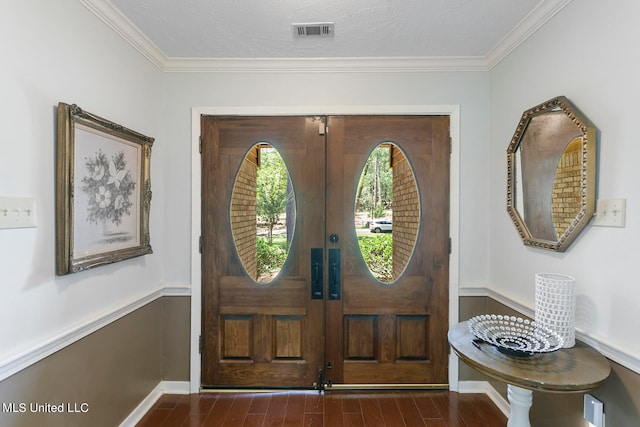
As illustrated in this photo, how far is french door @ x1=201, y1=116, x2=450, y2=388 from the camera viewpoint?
2.42m

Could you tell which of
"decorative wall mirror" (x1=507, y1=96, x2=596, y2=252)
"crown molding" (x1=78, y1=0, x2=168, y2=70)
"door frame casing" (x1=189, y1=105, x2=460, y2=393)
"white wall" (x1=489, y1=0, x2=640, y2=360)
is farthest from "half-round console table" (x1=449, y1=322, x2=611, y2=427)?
"crown molding" (x1=78, y1=0, x2=168, y2=70)

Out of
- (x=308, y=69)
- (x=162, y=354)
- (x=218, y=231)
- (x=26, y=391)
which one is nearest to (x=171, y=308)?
(x=162, y=354)

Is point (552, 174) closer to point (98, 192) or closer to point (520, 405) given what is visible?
point (520, 405)

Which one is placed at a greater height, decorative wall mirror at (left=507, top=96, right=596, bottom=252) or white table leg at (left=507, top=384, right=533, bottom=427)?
decorative wall mirror at (left=507, top=96, right=596, bottom=252)

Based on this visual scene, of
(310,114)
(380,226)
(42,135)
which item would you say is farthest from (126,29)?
(380,226)

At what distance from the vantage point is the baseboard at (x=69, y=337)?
1284 mm

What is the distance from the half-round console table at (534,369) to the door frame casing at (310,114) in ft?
2.91

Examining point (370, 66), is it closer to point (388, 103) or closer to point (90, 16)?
point (388, 103)

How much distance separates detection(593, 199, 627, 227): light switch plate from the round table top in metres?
0.60

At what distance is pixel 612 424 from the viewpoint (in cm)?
140

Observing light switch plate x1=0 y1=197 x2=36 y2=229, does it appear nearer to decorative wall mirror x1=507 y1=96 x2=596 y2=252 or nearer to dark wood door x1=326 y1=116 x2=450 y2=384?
dark wood door x1=326 y1=116 x2=450 y2=384

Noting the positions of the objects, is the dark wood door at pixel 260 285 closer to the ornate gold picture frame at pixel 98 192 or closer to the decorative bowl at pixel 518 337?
the ornate gold picture frame at pixel 98 192

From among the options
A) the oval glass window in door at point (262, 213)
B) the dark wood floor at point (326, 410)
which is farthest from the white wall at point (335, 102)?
the dark wood floor at point (326, 410)

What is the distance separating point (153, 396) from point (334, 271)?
1.58 m
